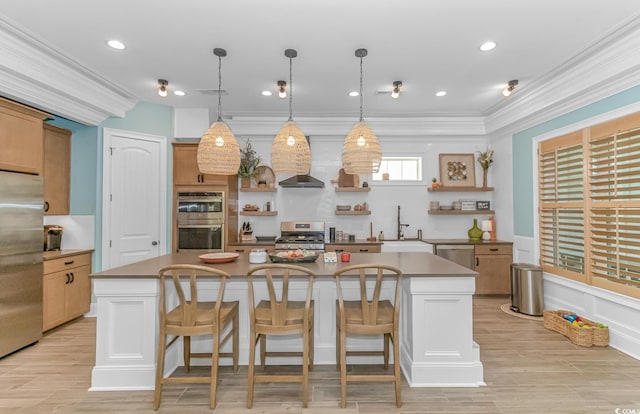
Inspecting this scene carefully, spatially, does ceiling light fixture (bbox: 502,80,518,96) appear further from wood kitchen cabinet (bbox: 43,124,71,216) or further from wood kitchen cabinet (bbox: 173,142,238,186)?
wood kitchen cabinet (bbox: 43,124,71,216)

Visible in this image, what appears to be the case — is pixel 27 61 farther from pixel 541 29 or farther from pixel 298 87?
pixel 541 29

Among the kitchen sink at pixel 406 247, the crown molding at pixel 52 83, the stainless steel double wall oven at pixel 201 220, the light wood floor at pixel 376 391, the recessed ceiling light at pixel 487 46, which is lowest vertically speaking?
the light wood floor at pixel 376 391

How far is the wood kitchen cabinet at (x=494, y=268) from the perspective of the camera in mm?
5125

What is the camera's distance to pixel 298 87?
4.23 meters

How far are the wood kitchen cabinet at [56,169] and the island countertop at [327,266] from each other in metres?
2.13

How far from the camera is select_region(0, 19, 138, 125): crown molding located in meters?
3.02

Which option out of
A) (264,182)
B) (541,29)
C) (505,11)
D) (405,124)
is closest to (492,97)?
(405,124)

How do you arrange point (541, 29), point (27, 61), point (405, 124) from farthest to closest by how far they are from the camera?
1. point (405, 124)
2. point (27, 61)
3. point (541, 29)

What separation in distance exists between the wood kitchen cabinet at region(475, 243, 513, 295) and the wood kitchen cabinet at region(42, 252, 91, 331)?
5.62 metres

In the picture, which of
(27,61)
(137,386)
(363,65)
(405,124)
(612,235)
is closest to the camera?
(137,386)

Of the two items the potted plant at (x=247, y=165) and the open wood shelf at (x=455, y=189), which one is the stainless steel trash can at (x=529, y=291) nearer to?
the open wood shelf at (x=455, y=189)

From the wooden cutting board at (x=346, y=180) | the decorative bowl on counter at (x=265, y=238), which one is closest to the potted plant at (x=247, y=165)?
the decorative bowl on counter at (x=265, y=238)

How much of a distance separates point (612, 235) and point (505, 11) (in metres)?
2.55

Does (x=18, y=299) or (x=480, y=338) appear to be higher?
(x=18, y=299)
